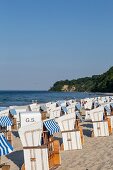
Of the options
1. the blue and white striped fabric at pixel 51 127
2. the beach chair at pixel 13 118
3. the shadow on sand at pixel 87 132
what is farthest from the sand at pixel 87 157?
the beach chair at pixel 13 118

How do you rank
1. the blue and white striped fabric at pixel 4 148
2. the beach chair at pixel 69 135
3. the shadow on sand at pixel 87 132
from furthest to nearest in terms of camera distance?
the shadow on sand at pixel 87 132 < the beach chair at pixel 69 135 < the blue and white striped fabric at pixel 4 148

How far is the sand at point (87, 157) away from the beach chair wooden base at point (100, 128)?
1.47 feet

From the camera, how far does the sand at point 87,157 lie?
30.1 ft

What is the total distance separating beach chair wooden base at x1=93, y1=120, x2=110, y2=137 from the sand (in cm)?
45

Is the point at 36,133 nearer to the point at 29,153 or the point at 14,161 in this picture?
the point at 29,153

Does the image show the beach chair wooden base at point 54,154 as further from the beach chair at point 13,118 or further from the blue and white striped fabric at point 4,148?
the beach chair at point 13,118

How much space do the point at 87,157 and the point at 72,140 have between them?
4.37ft

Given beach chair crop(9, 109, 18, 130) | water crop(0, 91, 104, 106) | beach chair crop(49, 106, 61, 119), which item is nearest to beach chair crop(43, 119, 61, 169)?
beach chair crop(9, 109, 18, 130)

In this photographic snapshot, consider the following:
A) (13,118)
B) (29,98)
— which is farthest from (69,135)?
(29,98)

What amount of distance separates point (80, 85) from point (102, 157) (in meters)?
187

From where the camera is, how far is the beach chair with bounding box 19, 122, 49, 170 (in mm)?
8688

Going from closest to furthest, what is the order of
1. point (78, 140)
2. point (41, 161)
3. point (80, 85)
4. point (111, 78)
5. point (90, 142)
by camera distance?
point (41, 161) < point (78, 140) < point (90, 142) < point (111, 78) < point (80, 85)

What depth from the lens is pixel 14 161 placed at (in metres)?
10.5

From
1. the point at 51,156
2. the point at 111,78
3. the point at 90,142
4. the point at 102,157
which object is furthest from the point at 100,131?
the point at 111,78
